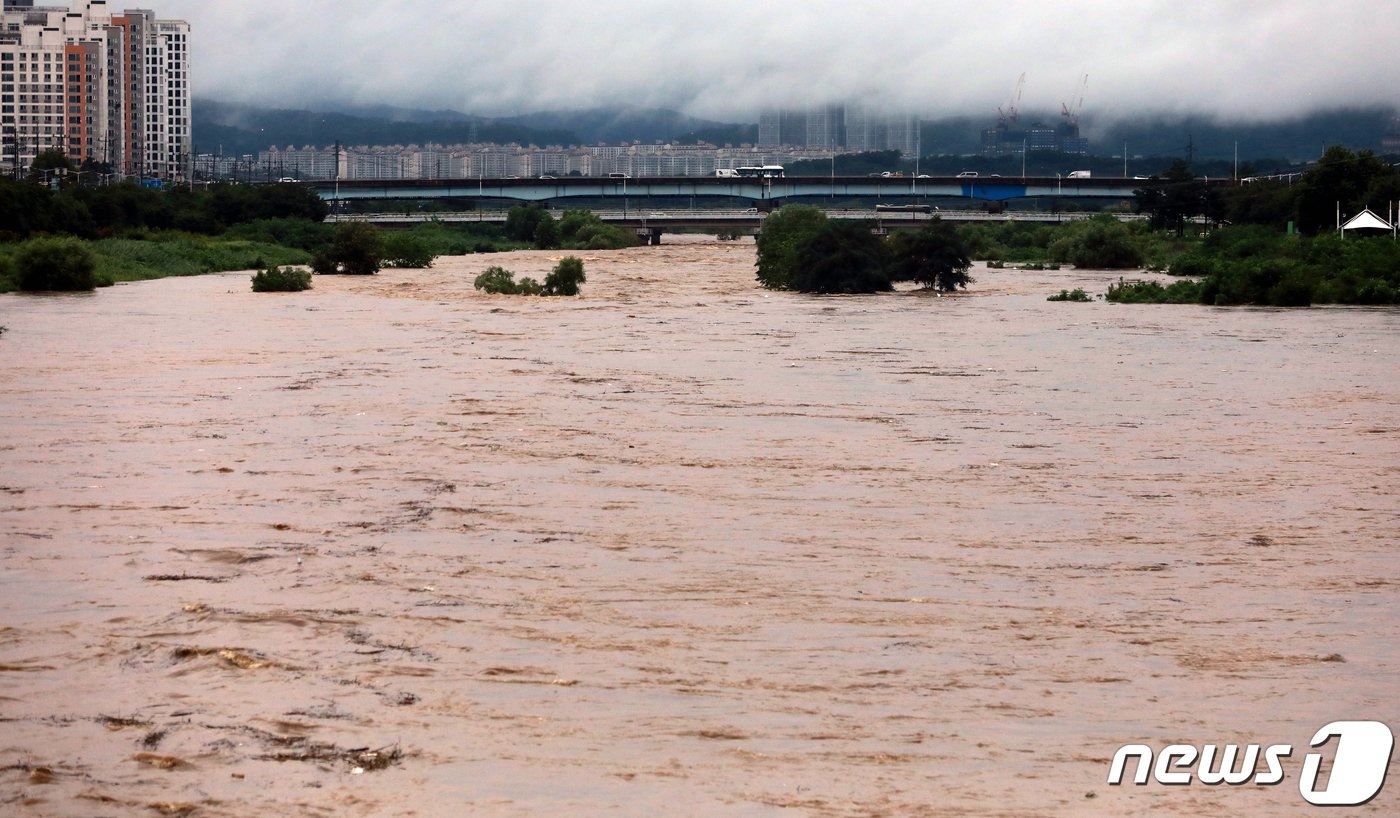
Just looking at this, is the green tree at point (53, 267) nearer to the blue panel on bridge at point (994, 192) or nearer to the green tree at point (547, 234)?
the green tree at point (547, 234)

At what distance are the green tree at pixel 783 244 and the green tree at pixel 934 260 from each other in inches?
137

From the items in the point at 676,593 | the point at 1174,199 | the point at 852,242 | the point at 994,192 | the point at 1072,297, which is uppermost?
the point at 994,192

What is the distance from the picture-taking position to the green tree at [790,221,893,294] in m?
57.2

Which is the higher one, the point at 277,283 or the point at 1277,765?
the point at 277,283

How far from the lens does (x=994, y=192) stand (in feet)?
495

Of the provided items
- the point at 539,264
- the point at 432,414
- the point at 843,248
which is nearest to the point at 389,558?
the point at 432,414

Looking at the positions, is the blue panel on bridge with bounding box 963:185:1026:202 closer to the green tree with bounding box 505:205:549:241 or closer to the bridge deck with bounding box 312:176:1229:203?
the bridge deck with bounding box 312:176:1229:203

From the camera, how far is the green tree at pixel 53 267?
172ft

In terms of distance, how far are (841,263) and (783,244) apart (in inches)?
280


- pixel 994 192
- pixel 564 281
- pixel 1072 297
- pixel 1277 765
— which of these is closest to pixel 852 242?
pixel 1072 297

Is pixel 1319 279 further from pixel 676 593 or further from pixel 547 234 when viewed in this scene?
pixel 547 234

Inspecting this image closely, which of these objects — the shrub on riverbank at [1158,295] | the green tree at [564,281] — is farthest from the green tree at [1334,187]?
the green tree at [564,281]

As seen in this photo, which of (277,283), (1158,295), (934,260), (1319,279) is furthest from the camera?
(934,260)

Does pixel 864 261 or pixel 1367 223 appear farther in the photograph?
pixel 1367 223
